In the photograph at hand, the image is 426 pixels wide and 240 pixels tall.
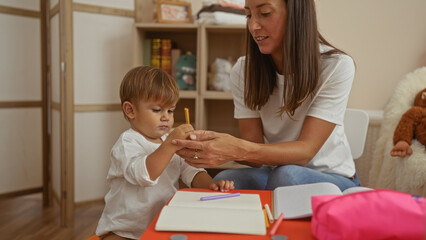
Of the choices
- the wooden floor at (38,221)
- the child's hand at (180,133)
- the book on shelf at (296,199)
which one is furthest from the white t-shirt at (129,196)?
the wooden floor at (38,221)

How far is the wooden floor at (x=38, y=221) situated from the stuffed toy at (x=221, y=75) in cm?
120

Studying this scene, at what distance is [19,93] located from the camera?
8.85 ft

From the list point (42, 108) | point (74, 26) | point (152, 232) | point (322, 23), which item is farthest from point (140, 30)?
point (152, 232)

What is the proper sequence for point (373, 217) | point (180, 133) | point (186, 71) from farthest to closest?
point (186, 71) < point (180, 133) < point (373, 217)

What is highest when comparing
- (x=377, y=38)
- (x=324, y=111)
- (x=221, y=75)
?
(x=377, y=38)

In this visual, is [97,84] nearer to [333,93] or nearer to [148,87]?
[148,87]

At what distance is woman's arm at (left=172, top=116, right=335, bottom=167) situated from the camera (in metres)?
1.15

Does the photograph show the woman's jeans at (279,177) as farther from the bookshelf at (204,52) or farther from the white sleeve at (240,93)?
the bookshelf at (204,52)

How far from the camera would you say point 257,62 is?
1.50 metres

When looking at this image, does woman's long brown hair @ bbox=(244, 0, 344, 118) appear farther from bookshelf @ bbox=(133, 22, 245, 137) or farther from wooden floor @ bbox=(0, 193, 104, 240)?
wooden floor @ bbox=(0, 193, 104, 240)

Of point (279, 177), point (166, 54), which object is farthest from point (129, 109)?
point (166, 54)

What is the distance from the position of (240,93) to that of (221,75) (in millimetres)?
942

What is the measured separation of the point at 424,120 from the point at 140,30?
5.93 ft

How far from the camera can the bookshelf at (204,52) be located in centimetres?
249
